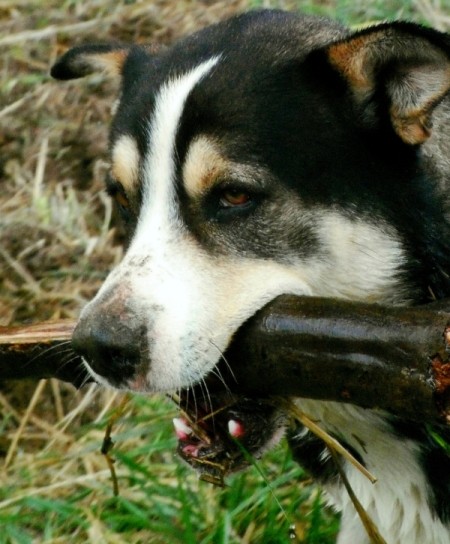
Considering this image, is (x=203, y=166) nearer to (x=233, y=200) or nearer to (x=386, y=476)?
(x=233, y=200)

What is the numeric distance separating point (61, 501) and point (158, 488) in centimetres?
38

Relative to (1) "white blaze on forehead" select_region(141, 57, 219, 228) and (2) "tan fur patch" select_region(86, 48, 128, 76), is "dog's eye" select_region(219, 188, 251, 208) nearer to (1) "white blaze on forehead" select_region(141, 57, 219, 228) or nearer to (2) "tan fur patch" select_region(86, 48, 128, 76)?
(1) "white blaze on forehead" select_region(141, 57, 219, 228)

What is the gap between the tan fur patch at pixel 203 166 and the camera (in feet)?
9.73

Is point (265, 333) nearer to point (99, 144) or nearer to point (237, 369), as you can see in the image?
point (237, 369)

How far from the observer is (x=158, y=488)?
3893mm

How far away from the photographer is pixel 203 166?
9.73 ft

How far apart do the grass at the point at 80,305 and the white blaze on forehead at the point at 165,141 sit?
92 cm

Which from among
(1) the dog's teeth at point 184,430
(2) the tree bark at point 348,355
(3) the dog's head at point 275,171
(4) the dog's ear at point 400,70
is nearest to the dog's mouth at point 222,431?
(1) the dog's teeth at point 184,430

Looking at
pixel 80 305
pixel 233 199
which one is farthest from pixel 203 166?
pixel 80 305

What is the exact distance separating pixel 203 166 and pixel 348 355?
76 cm

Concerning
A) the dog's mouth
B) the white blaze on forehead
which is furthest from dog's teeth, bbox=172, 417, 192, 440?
the white blaze on forehead

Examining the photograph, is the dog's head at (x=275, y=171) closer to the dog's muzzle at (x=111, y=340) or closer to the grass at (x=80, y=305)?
the dog's muzzle at (x=111, y=340)

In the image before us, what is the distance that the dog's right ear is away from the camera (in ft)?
12.2

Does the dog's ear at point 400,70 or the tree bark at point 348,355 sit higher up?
the dog's ear at point 400,70
